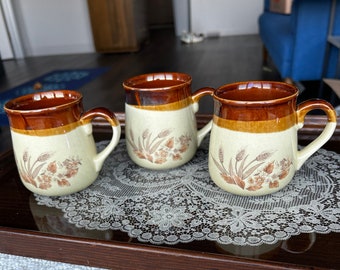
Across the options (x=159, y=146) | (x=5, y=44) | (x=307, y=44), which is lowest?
(x=5, y=44)

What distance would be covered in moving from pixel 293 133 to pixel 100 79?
2.23 meters

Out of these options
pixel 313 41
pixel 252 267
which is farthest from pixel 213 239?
pixel 313 41

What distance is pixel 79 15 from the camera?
3.62 m

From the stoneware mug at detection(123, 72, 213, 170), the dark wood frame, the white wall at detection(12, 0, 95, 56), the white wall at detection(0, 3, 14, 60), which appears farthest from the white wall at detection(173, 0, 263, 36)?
the dark wood frame

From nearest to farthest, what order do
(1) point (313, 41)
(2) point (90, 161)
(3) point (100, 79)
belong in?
1. (2) point (90, 161)
2. (1) point (313, 41)
3. (3) point (100, 79)

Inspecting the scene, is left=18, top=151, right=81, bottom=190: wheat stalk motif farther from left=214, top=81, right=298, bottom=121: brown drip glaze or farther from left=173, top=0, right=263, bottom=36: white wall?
left=173, top=0, right=263, bottom=36: white wall

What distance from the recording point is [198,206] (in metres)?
0.34

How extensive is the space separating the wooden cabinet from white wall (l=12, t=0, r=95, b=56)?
0.30 m

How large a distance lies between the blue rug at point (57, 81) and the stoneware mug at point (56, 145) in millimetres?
1929

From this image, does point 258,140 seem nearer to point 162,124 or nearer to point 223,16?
point 162,124

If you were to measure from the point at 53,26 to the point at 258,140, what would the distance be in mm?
3949

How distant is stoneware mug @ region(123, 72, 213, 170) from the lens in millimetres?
366

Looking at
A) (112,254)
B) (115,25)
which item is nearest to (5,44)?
(115,25)

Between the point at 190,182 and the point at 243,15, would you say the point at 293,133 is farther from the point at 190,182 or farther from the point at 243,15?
the point at 243,15
